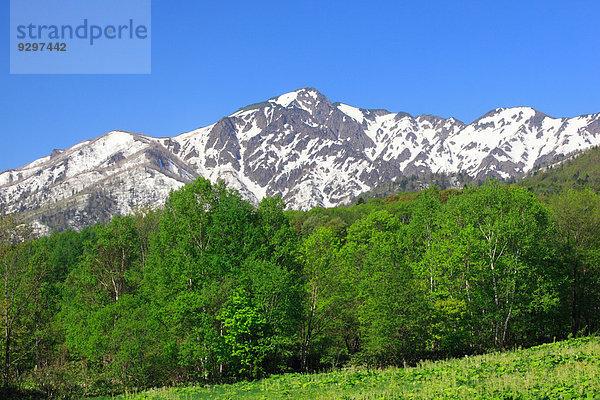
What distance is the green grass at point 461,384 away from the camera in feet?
58.5

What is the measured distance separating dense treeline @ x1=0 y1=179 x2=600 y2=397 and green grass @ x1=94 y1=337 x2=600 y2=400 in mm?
7140

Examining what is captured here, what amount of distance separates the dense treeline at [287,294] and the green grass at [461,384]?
23.4 ft

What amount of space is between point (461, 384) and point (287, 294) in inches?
785

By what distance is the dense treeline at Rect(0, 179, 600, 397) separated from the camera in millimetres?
37594

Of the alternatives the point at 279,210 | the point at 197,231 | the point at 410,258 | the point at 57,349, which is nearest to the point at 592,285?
the point at 410,258

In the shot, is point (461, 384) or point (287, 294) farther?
point (287, 294)

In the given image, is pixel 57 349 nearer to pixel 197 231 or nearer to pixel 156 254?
pixel 156 254

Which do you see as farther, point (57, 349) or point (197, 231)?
point (57, 349)

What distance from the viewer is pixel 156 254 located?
43.3m

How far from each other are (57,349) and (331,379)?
42450 millimetres

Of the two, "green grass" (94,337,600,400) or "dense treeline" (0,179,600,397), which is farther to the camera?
"dense treeline" (0,179,600,397)

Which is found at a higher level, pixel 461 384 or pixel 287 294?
pixel 287 294

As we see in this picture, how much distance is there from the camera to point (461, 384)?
21.7 metres

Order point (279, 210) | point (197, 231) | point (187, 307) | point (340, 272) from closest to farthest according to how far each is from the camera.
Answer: point (187, 307)
point (197, 231)
point (279, 210)
point (340, 272)
